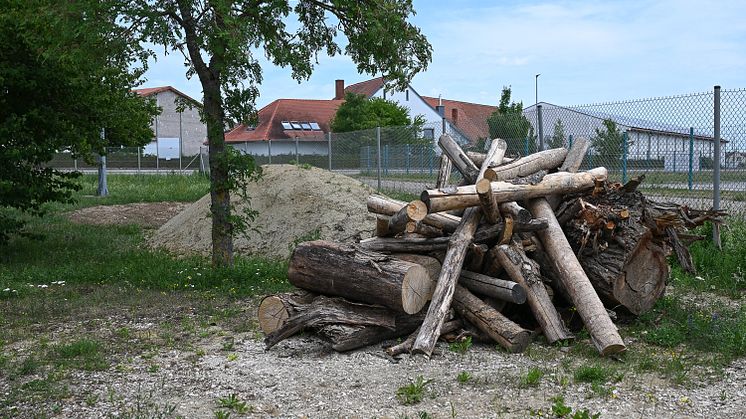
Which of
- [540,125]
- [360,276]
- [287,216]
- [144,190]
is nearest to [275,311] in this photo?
[360,276]

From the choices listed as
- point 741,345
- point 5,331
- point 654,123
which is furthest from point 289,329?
point 654,123

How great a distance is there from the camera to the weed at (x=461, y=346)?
6.63 metres

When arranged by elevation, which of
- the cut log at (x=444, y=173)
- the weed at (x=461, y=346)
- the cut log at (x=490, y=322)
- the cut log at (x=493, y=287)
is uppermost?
the cut log at (x=444, y=173)

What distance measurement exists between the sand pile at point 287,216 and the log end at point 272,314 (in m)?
4.72

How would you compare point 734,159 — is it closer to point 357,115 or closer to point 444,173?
point 444,173

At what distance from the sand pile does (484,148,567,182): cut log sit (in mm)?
3692

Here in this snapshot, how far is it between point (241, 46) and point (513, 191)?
364 centimetres

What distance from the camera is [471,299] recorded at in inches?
279

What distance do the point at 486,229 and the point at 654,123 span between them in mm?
4862

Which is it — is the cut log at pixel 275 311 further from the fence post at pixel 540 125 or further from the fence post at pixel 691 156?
the fence post at pixel 691 156

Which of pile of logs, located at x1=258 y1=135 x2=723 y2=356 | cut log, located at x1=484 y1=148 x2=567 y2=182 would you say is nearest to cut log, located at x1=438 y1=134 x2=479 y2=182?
cut log, located at x1=484 y1=148 x2=567 y2=182

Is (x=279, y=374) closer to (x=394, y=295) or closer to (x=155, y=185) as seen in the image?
(x=394, y=295)

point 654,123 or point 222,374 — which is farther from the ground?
point 654,123

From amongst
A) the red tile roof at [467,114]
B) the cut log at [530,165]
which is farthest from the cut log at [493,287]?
the red tile roof at [467,114]
